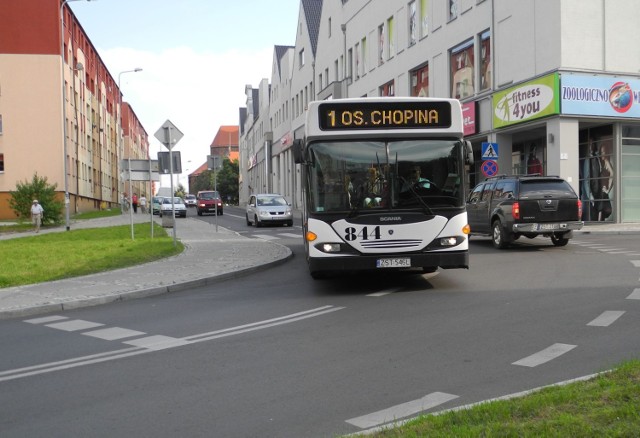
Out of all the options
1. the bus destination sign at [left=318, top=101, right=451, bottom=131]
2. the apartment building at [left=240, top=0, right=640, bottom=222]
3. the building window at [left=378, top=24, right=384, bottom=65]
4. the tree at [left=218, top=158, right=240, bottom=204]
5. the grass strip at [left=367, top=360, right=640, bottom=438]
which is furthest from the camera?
the tree at [left=218, top=158, right=240, bottom=204]

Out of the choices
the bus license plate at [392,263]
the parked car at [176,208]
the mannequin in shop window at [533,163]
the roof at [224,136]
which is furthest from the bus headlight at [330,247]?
the roof at [224,136]

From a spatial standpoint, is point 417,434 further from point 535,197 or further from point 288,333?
point 535,197

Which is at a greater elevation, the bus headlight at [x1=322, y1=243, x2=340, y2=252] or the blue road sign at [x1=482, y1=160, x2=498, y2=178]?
the blue road sign at [x1=482, y1=160, x2=498, y2=178]

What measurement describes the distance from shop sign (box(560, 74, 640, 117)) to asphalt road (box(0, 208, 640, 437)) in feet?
47.9

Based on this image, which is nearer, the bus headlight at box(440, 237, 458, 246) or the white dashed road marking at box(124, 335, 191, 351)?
the white dashed road marking at box(124, 335, 191, 351)

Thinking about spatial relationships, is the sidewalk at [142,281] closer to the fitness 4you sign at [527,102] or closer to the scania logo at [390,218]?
the scania logo at [390,218]

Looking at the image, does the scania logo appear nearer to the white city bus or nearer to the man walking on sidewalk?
the white city bus

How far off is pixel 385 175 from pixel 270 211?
2313 cm

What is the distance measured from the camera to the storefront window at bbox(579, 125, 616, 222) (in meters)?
26.5

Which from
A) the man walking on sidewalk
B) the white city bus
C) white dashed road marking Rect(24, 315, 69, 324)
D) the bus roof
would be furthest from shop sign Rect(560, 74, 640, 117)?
the man walking on sidewalk

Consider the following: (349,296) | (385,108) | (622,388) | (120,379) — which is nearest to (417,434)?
(622,388)

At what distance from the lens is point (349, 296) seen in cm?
1028

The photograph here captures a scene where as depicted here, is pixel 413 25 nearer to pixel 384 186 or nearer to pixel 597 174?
pixel 597 174

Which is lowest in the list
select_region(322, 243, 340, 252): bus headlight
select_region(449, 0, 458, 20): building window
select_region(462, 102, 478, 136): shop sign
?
select_region(322, 243, 340, 252): bus headlight
